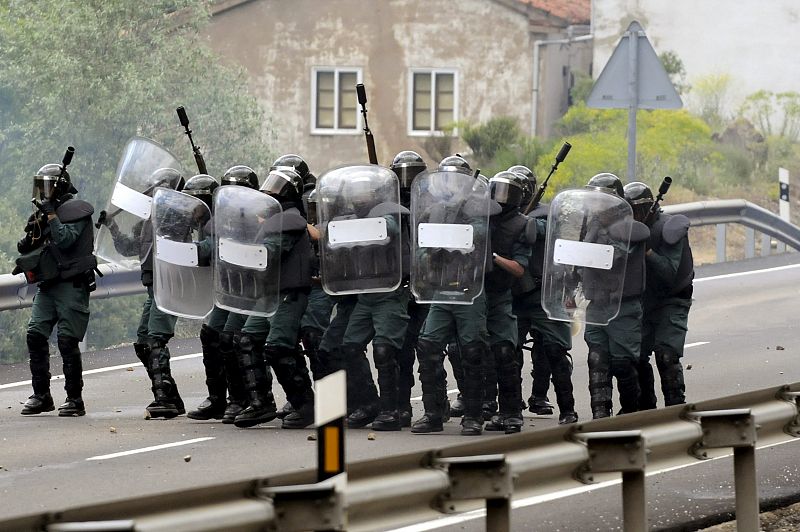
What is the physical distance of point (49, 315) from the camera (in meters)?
11.9

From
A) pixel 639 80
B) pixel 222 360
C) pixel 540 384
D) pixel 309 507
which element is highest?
pixel 639 80

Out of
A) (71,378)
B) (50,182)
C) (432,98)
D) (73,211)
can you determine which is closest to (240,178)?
(73,211)

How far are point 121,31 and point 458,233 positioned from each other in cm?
1863

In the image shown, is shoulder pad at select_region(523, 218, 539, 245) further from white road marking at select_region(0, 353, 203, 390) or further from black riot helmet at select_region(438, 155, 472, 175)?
white road marking at select_region(0, 353, 203, 390)

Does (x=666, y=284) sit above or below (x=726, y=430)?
above

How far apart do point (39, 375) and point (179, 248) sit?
1436 mm

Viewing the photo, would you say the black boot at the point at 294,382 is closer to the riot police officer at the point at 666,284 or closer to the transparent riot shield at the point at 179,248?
the transparent riot shield at the point at 179,248

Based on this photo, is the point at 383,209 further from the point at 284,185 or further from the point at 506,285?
→ the point at 506,285

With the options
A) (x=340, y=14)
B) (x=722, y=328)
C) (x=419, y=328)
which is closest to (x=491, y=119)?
(x=340, y=14)

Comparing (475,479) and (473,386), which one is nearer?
(475,479)

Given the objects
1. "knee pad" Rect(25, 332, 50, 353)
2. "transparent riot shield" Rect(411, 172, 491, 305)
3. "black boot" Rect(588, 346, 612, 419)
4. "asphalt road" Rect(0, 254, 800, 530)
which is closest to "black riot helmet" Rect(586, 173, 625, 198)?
"transparent riot shield" Rect(411, 172, 491, 305)

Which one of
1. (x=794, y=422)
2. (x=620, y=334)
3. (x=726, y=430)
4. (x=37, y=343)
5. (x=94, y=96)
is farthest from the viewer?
(x=94, y=96)

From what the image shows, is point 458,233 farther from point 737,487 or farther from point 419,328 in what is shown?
point 737,487

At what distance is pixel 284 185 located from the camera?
1112 cm
